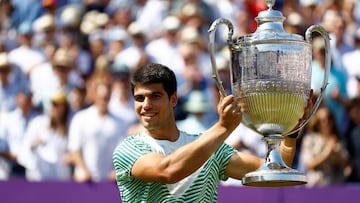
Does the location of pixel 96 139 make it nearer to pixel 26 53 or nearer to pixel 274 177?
pixel 26 53

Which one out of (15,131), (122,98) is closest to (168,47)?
(122,98)

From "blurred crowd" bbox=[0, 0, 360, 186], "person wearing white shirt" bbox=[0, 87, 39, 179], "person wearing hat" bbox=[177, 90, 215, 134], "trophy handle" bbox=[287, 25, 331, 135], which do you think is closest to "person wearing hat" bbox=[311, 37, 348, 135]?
"blurred crowd" bbox=[0, 0, 360, 186]

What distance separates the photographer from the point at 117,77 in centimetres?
1066

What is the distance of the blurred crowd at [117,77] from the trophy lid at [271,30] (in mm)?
4027

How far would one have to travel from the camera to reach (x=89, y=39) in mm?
11969

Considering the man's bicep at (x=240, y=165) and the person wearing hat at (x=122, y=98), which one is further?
the person wearing hat at (x=122, y=98)

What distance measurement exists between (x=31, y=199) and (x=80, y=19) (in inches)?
129

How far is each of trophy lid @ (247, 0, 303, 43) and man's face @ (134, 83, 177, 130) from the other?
0.51 m

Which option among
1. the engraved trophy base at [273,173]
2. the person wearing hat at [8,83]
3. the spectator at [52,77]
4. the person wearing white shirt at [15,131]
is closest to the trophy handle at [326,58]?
the engraved trophy base at [273,173]

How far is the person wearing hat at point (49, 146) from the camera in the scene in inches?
405

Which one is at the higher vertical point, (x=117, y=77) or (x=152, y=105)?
(x=117, y=77)

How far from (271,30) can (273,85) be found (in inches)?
11.2

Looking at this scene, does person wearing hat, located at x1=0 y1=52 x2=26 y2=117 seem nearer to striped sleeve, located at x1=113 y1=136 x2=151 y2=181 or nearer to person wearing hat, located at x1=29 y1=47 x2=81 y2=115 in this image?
person wearing hat, located at x1=29 y1=47 x2=81 y2=115

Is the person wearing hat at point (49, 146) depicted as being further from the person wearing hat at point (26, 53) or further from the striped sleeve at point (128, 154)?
the striped sleeve at point (128, 154)
